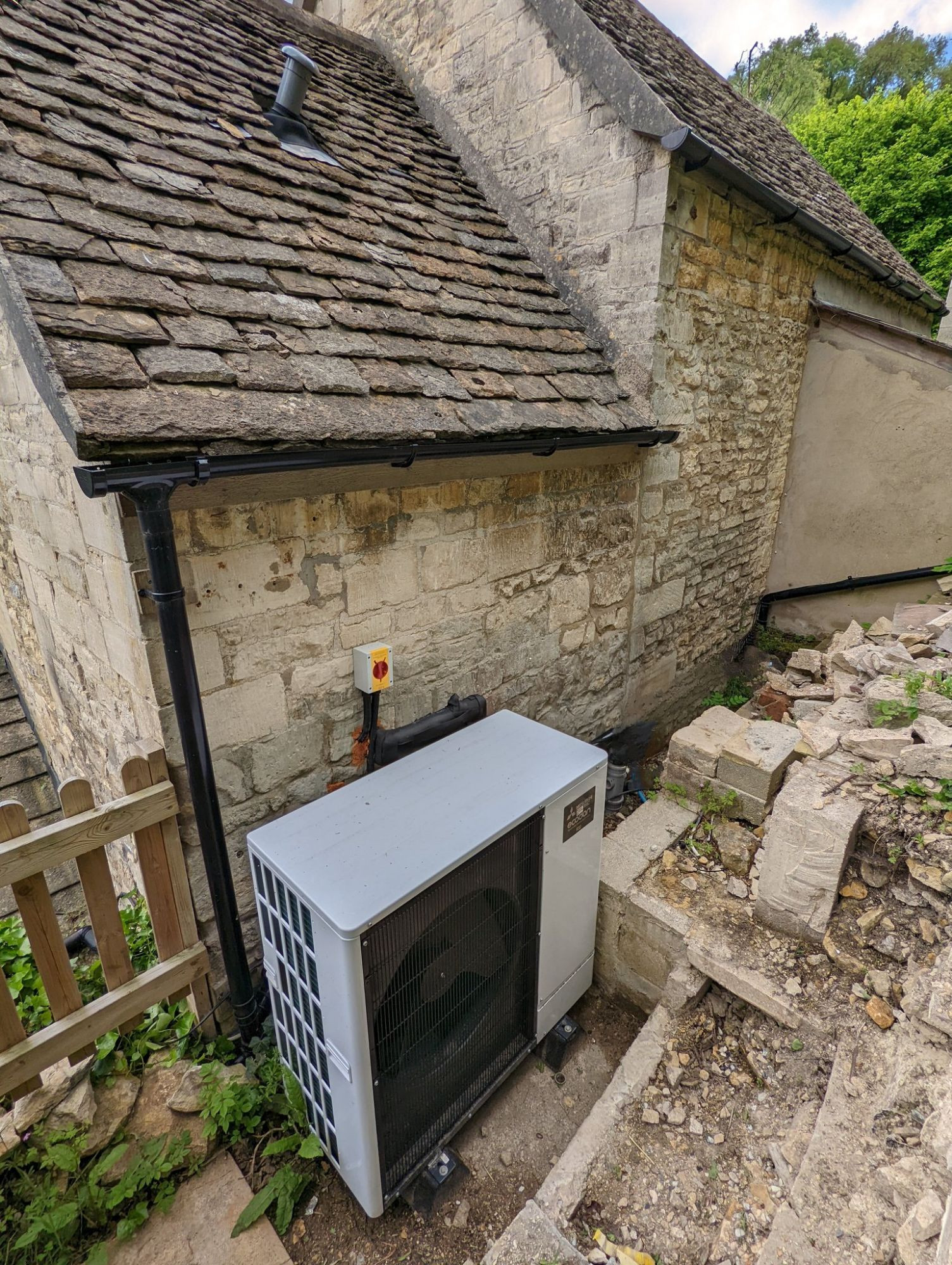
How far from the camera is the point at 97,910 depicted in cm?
233

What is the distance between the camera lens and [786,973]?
2604mm

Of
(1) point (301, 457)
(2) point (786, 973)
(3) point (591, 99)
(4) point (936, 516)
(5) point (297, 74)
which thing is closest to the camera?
(1) point (301, 457)

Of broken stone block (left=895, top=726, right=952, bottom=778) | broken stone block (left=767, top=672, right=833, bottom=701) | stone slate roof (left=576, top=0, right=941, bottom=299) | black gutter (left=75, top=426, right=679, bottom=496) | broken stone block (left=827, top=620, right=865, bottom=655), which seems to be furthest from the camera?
broken stone block (left=827, top=620, right=865, bottom=655)

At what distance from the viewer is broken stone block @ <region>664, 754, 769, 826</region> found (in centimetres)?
340

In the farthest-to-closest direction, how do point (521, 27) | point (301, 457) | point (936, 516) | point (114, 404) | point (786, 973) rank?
point (936, 516), point (521, 27), point (786, 973), point (301, 457), point (114, 404)

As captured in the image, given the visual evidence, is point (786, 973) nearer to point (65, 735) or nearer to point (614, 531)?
point (614, 531)

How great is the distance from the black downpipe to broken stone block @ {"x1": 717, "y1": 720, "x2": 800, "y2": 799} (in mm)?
2671

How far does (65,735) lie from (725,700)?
548cm

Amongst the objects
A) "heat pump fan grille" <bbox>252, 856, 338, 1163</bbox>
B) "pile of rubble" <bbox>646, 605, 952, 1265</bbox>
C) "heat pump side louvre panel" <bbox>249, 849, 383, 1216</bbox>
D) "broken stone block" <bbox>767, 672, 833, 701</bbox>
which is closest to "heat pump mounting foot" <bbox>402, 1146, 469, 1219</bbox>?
"heat pump side louvre panel" <bbox>249, 849, 383, 1216</bbox>

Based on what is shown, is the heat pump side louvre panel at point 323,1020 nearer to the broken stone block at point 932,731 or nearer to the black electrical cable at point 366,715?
the black electrical cable at point 366,715

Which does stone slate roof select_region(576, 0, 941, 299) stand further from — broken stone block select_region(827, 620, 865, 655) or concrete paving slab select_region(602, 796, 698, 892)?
concrete paving slab select_region(602, 796, 698, 892)

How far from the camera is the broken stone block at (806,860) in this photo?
267 centimetres

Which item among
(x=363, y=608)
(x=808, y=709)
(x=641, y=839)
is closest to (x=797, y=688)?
(x=808, y=709)

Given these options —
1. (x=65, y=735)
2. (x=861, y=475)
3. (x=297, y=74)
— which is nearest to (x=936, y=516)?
(x=861, y=475)
